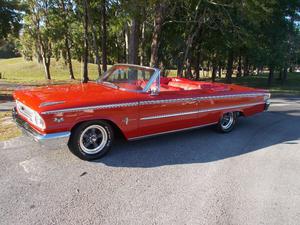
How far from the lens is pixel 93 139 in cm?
410

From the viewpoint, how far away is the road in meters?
2.88

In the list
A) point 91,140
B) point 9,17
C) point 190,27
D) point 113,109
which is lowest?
point 91,140

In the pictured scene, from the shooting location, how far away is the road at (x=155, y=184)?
2.88 m

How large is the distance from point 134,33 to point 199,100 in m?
7.91

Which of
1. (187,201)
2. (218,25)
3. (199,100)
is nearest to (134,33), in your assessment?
(218,25)

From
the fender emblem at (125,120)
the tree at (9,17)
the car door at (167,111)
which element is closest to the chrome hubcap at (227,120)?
the car door at (167,111)

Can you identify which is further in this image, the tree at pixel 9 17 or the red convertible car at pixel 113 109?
the tree at pixel 9 17

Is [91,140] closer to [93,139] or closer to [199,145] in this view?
[93,139]

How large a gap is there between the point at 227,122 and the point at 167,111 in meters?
1.99

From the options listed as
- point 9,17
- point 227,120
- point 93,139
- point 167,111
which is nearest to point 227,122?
point 227,120

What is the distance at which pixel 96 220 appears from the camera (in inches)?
108

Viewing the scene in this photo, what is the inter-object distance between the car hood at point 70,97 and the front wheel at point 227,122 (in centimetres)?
244

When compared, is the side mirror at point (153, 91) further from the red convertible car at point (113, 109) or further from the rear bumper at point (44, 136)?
the rear bumper at point (44, 136)

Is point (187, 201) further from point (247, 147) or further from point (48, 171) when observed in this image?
point (247, 147)
